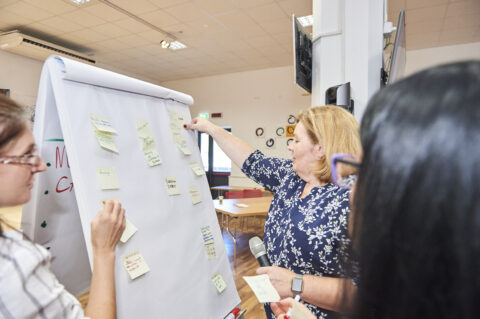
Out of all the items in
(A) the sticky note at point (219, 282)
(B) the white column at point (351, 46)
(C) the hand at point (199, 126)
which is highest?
(B) the white column at point (351, 46)

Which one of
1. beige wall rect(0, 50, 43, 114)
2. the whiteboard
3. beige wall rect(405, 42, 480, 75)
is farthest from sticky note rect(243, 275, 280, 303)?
beige wall rect(0, 50, 43, 114)

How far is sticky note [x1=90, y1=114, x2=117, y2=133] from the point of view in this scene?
1.04 m

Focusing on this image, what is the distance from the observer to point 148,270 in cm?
107

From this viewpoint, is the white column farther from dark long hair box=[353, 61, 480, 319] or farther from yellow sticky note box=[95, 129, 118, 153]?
dark long hair box=[353, 61, 480, 319]

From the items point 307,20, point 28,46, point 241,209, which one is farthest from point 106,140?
point 28,46

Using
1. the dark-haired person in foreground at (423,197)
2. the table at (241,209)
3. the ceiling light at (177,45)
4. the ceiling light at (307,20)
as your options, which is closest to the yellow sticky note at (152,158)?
the dark-haired person in foreground at (423,197)

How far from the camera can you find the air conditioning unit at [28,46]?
4.75 m

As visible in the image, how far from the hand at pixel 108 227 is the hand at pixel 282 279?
1.98 ft

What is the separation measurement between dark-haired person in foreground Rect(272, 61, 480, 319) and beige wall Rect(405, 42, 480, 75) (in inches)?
214

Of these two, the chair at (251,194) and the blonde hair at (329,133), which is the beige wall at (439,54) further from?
the blonde hair at (329,133)

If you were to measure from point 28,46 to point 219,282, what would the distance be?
5618 millimetres

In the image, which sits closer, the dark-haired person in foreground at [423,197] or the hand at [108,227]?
the dark-haired person in foreground at [423,197]

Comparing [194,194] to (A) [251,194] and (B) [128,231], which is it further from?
(A) [251,194]

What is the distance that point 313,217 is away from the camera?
1.13m
